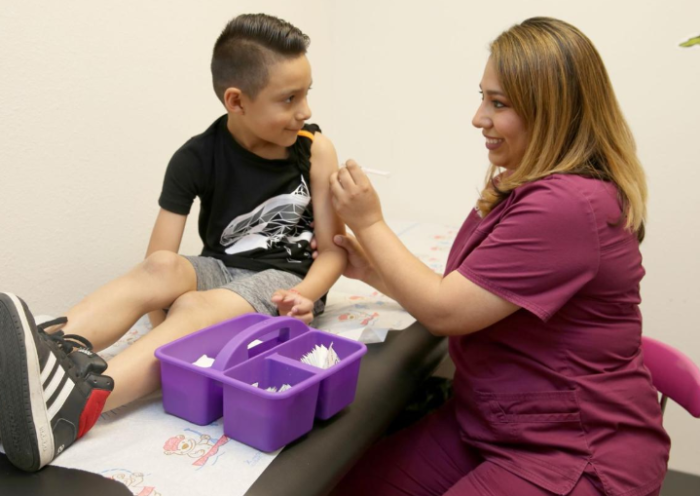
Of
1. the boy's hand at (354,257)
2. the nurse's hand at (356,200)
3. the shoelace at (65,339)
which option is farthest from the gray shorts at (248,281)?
the shoelace at (65,339)

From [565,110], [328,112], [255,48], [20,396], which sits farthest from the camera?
[328,112]

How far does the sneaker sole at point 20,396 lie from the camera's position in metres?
0.77

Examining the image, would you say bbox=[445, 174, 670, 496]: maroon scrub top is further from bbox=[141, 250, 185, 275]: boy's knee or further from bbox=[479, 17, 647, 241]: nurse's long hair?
bbox=[141, 250, 185, 275]: boy's knee

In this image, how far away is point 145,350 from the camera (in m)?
0.99

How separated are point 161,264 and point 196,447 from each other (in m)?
0.40

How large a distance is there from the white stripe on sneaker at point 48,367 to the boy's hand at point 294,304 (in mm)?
428

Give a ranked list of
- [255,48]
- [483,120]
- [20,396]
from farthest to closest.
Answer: [255,48], [483,120], [20,396]

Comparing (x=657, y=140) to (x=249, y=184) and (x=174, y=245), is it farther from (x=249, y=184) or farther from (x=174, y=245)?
(x=174, y=245)

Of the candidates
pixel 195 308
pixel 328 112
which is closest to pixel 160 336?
pixel 195 308

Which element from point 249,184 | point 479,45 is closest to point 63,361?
point 249,184

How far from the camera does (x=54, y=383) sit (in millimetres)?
812

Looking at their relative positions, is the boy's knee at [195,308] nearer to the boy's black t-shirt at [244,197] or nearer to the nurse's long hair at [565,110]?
the boy's black t-shirt at [244,197]

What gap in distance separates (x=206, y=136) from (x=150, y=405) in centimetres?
64

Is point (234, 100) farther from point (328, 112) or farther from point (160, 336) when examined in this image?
point (328, 112)
